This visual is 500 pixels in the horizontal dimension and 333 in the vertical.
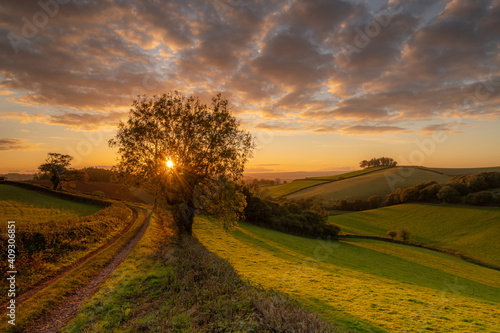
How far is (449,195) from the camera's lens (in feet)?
299

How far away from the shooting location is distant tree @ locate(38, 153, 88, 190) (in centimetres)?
7394

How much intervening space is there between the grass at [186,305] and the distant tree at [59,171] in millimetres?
74027

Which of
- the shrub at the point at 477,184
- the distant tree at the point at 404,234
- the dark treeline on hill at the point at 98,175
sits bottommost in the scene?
the distant tree at the point at 404,234

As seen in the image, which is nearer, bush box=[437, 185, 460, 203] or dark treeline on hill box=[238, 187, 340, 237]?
dark treeline on hill box=[238, 187, 340, 237]

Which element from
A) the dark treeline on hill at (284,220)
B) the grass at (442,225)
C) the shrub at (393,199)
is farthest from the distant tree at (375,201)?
the dark treeline on hill at (284,220)

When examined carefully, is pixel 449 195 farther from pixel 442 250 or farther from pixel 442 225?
pixel 442 250

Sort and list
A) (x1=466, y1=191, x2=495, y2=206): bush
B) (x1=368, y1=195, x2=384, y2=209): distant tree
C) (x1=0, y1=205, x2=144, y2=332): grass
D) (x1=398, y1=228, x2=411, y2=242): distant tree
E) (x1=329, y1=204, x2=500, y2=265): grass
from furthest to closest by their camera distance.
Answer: (x1=368, y1=195, x2=384, y2=209): distant tree, (x1=466, y1=191, x2=495, y2=206): bush, (x1=398, y1=228, x2=411, y2=242): distant tree, (x1=329, y1=204, x2=500, y2=265): grass, (x1=0, y1=205, x2=144, y2=332): grass

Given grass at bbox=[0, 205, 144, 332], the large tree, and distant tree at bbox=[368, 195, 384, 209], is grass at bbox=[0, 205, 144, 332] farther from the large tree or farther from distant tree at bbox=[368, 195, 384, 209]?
distant tree at bbox=[368, 195, 384, 209]

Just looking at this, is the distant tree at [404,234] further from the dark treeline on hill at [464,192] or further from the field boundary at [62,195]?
the field boundary at [62,195]

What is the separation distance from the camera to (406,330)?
457 inches

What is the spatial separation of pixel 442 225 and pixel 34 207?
4437 inches

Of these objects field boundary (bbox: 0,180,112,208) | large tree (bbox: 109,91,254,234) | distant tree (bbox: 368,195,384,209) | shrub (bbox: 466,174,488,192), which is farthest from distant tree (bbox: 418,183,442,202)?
field boundary (bbox: 0,180,112,208)

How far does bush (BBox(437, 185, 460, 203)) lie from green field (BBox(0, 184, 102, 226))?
119 metres

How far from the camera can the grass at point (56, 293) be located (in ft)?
38.4
